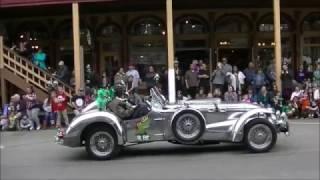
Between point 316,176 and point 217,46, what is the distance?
16556mm

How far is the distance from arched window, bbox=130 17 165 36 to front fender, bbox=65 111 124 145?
544 inches

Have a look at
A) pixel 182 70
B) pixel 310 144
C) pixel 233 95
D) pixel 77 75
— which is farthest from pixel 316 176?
pixel 182 70

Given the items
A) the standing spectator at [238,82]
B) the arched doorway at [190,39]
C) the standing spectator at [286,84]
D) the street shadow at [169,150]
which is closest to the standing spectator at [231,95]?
the standing spectator at [238,82]

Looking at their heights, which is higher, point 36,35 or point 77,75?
point 36,35

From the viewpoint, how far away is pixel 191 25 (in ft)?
88.2

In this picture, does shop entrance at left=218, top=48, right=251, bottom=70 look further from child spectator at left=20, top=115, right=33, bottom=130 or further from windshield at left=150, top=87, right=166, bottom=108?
windshield at left=150, top=87, right=166, bottom=108

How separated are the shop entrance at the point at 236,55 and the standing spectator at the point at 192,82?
4.91 m

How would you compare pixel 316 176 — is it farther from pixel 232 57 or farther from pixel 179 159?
pixel 232 57

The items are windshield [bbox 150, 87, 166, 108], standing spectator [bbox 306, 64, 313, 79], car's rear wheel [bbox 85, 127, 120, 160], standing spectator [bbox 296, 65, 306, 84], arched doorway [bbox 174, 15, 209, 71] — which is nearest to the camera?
car's rear wheel [bbox 85, 127, 120, 160]

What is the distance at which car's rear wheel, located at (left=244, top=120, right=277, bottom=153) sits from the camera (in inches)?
522

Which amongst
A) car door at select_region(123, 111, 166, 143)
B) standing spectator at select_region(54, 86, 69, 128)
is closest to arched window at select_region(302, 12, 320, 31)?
standing spectator at select_region(54, 86, 69, 128)

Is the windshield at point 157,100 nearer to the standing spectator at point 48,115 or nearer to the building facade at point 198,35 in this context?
the standing spectator at point 48,115

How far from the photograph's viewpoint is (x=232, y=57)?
2700 cm

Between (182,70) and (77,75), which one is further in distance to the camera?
(182,70)
